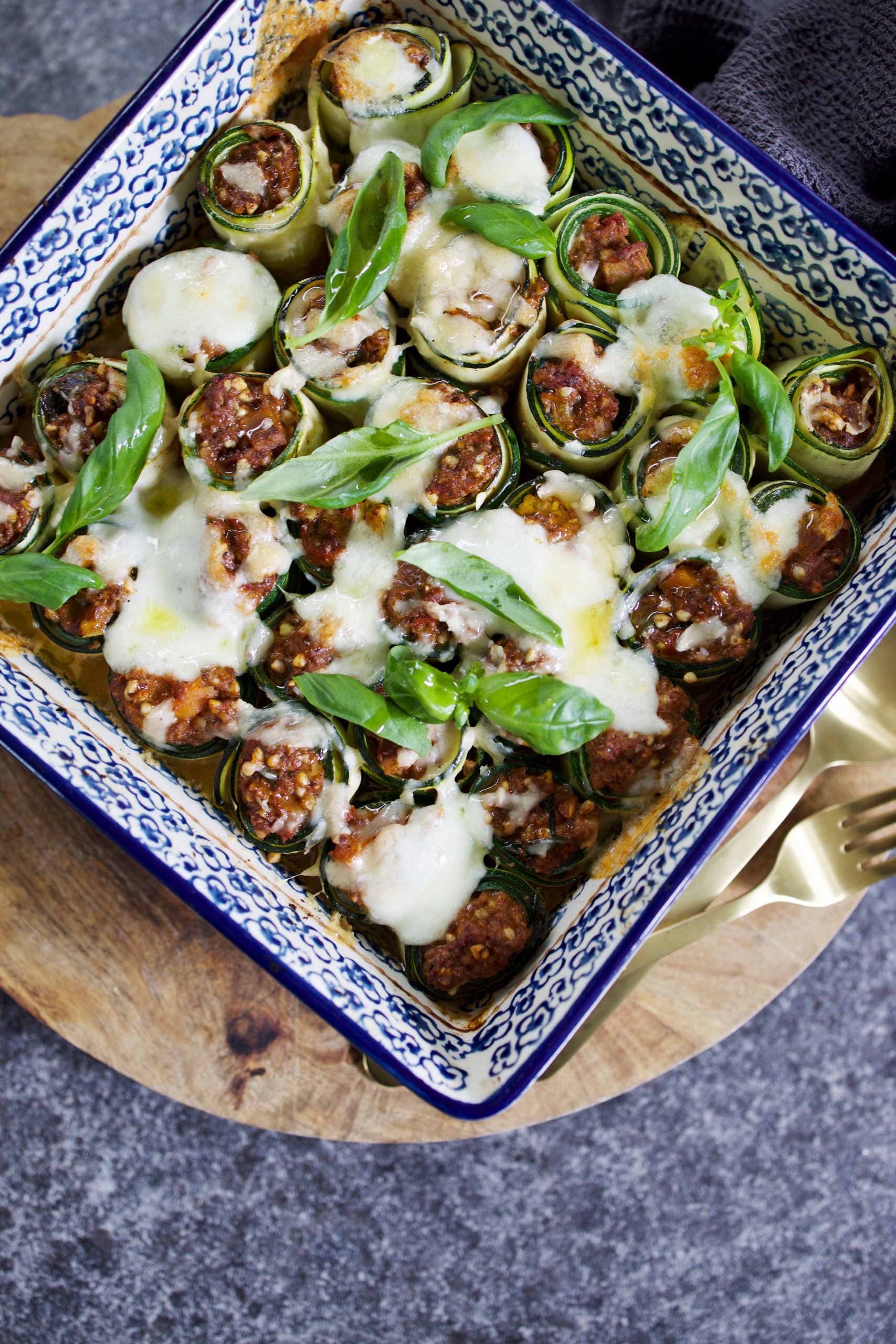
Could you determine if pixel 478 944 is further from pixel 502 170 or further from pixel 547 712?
pixel 502 170

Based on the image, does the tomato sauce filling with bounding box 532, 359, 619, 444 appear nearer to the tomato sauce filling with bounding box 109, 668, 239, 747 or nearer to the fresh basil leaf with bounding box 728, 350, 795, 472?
the fresh basil leaf with bounding box 728, 350, 795, 472

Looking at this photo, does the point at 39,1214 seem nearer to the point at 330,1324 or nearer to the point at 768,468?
the point at 330,1324

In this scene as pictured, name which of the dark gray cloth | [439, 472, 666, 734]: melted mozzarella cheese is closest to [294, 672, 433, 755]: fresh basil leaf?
[439, 472, 666, 734]: melted mozzarella cheese

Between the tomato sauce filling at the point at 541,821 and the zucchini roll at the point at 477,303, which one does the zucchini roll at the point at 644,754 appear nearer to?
the tomato sauce filling at the point at 541,821

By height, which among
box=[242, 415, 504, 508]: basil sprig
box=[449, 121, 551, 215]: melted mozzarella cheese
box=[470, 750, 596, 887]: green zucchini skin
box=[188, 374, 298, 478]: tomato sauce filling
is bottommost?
box=[470, 750, 596, 887]: green zucchini skin

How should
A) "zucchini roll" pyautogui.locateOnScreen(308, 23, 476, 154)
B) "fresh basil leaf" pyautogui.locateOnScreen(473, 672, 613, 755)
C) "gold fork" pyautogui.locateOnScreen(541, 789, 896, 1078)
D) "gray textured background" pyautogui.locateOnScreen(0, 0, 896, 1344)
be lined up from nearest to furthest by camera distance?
"fresh basil leaf" pyautogui.locateOnScreen(473, 672, 613, 755)
"zucchini roll" pyautogui.locateOnScreen(308, 23, 476, 154)
"gold fork" pyautogui.locateOnScreen(541, 789, 896, 1078)
"gray textured background" pyautogui.locateOnScreen(0, 0, 896, 1344)

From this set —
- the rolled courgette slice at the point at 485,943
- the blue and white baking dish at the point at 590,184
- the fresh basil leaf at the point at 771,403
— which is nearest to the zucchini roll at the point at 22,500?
the blue and white baking dish at the point at 590,184
